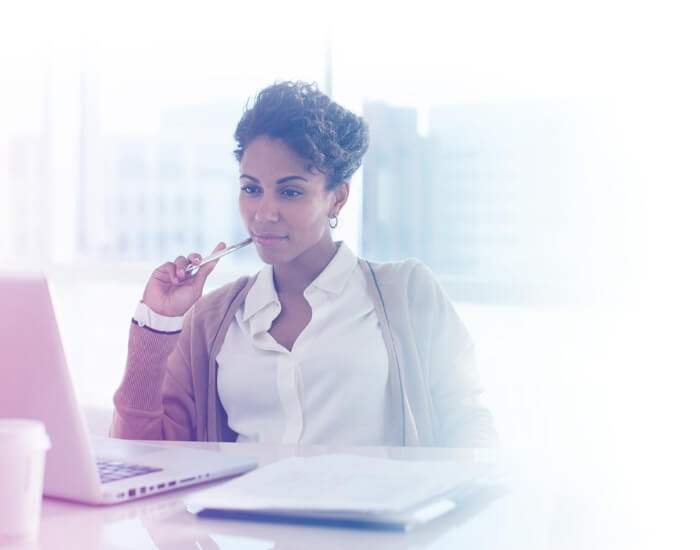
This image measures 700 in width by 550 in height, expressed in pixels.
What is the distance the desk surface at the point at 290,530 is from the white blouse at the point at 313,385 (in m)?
0.68

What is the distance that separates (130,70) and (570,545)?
3.90 meters

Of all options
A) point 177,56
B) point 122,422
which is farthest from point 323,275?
point 177,56

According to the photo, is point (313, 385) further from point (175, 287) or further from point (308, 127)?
point (308, 127)

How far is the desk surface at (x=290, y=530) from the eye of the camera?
0.73m

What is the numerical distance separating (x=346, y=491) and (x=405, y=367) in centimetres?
81

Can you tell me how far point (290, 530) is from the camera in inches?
30.5

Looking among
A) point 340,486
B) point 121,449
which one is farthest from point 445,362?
point 340,486

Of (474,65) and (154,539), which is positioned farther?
(474,65)

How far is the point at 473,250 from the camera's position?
359 cm

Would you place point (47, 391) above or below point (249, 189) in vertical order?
below

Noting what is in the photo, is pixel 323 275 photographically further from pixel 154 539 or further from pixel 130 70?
pixel 130 70

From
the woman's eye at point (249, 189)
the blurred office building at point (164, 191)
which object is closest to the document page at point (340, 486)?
the woman's eye at point (249, 189)

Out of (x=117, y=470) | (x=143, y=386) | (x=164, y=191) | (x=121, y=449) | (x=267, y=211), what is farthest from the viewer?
(x=164, y=191)

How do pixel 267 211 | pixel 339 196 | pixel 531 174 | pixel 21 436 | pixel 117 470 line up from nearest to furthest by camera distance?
pixel 21 436 → pixel 117 470 → pixel 267 211 → pixel 339 196 → pixel 531 174
